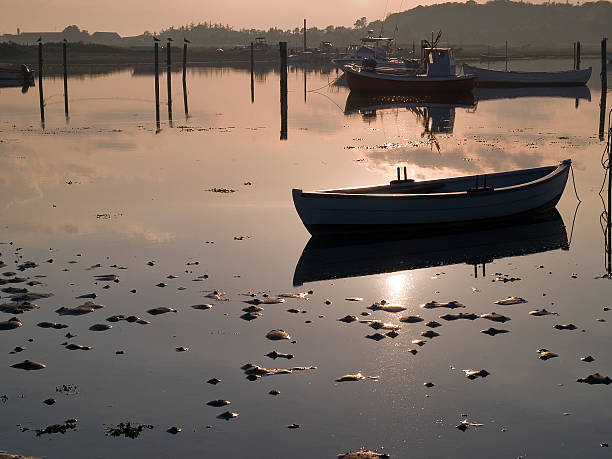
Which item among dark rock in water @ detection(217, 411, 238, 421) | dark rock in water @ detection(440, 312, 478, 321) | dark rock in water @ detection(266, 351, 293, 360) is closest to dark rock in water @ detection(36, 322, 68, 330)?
dark rock in water @ detection(266, 351, 293, 360)

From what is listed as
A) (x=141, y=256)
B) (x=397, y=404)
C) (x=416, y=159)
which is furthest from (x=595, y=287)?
(x=416, y=159)

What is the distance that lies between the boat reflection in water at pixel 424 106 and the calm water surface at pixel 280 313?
11639 millimetres

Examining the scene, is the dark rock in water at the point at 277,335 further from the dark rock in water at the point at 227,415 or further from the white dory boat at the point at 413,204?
the white dory boat at the point at 413,204

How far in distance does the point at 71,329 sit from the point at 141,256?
166 inches

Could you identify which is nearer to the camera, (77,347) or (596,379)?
(596,379)

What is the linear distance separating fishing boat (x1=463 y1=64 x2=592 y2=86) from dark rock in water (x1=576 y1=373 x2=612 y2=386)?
6106 cm

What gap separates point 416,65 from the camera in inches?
2872

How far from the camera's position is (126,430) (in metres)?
9.70

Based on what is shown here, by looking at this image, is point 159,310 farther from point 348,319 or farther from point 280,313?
point 348,319

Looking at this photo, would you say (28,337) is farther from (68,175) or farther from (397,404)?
(68,175)

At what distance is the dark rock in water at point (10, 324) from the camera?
12.8 meters

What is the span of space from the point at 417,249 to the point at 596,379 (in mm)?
7125

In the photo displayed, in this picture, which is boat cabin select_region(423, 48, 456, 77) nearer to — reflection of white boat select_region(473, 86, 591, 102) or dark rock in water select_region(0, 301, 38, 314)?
reflection of white boat select_region(473, 86, 591, 102)

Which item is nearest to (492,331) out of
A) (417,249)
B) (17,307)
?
(417,249)
